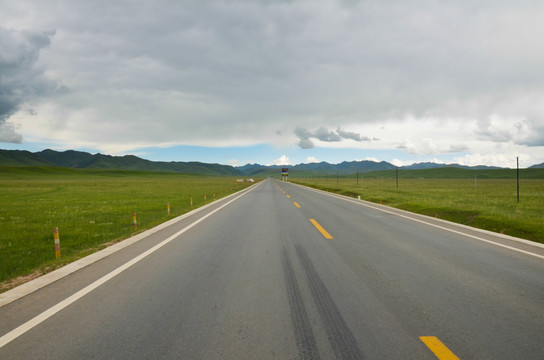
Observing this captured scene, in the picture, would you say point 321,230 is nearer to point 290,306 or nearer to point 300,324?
point 290,306

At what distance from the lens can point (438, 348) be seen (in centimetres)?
293

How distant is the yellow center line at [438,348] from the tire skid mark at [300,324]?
1138 millimetres

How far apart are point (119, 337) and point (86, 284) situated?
2152 millimetres

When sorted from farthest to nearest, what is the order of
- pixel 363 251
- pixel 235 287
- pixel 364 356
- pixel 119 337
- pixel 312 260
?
pixel 363 251 < pixel 312 260 < pixel 235 287 < pixel 119 337 < pixel 364 356

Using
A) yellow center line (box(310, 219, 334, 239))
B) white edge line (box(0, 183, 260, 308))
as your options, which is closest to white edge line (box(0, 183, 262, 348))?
white edge line (box(0, 183, 260, 308))

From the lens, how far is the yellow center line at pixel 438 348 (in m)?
2.79

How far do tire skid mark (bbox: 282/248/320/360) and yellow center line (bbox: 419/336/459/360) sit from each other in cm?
114

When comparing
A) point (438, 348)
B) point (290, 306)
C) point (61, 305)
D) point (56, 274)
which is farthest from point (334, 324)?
point (56, 274)

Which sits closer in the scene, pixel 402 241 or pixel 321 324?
pixel 321 324

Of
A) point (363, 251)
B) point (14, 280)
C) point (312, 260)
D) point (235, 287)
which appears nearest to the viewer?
point (235, 287)

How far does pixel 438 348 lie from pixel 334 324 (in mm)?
1039

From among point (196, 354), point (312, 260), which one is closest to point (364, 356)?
point (196, 354)

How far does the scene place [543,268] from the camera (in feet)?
18.2

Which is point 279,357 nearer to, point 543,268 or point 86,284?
point 86,284
